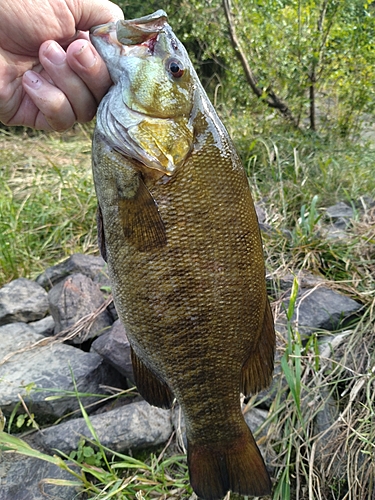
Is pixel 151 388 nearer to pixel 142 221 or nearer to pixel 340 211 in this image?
pixel 142 221

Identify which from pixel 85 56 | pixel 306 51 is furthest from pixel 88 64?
pixel 306 51

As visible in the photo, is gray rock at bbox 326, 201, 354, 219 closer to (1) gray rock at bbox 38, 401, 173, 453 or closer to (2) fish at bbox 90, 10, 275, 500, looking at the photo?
(1) gray rock at bbox 38, 401, 173, 453

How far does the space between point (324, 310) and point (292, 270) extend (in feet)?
1.28

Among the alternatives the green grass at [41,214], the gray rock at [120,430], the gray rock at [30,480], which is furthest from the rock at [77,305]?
the green grass at [41,214]

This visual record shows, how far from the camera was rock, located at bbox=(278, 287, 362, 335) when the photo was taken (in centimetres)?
245

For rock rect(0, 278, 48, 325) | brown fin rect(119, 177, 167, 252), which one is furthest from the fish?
rock rect(0, 278, 48, 325)

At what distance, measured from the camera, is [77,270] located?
3250mm

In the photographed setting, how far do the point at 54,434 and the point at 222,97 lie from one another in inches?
259

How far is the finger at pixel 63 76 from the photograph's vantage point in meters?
1.46

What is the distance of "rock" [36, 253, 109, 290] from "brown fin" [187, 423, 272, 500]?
1.85 m

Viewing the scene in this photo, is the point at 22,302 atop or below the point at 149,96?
below

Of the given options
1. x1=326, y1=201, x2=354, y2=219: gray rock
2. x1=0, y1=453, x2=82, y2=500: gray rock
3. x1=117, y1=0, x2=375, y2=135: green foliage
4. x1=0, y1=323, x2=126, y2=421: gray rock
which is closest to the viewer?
x1=0, y1=453, x2=82, y2=500: gray rock

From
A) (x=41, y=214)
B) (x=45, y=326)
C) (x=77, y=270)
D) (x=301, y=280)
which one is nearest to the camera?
(x=301, y=280)

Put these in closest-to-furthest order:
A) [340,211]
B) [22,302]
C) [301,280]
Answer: [301,280], [22,302], [340,211]
